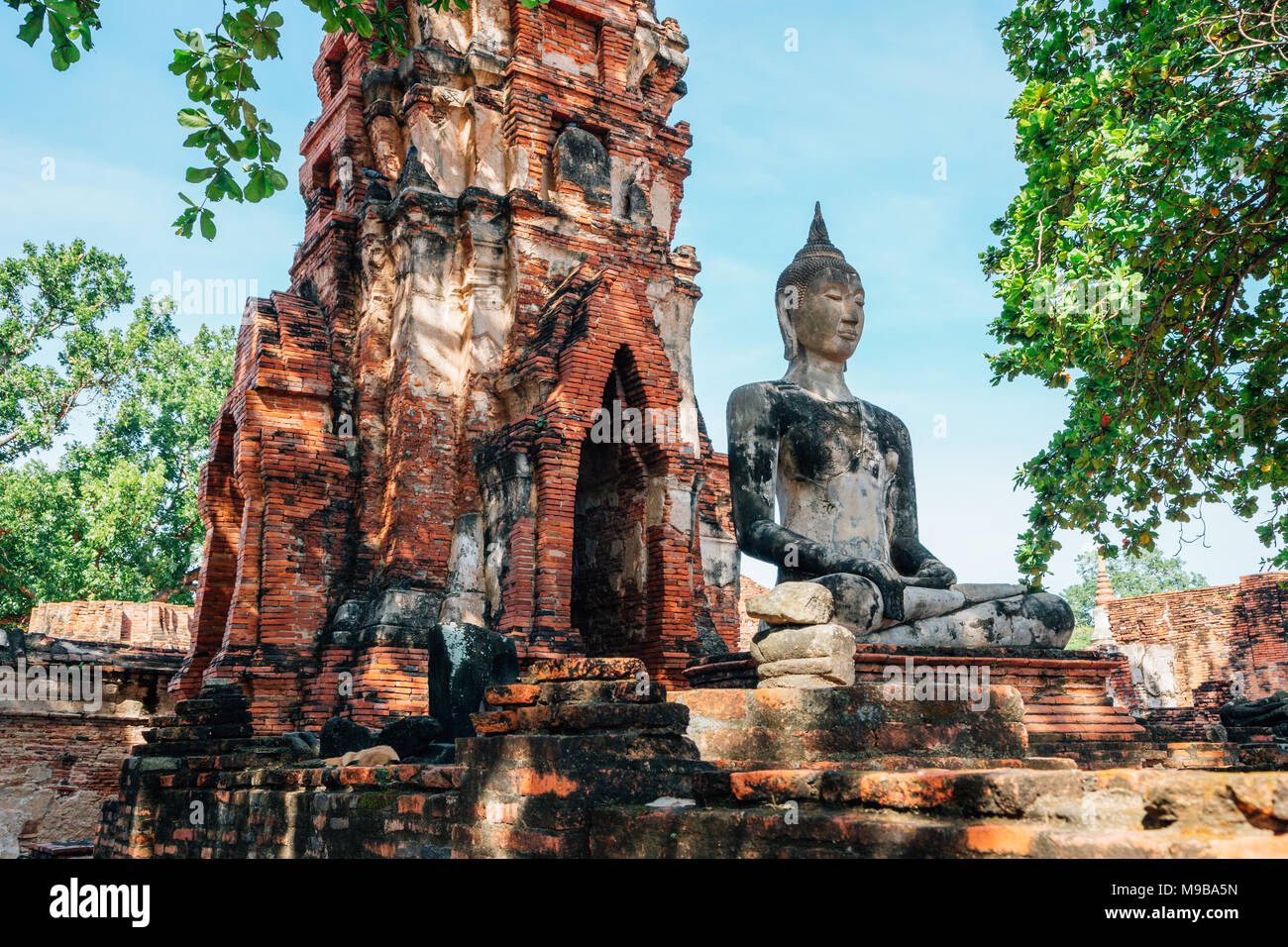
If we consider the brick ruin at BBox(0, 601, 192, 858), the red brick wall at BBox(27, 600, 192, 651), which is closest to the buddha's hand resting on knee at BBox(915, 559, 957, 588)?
the brick ruin at BBox(0, 601, 192, 858)

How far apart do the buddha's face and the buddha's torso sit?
0.42 meters

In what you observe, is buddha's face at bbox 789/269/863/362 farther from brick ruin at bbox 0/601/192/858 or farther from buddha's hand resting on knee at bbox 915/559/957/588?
brick ruin at bbox 0/601/192/858

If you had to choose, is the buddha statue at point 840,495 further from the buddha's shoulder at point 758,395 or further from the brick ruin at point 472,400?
the brick ruin at point 472,400

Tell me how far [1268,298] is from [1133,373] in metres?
1.21

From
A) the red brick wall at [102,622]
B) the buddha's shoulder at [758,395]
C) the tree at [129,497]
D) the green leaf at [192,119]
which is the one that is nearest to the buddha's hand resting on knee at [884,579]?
the buddha's shoulder at [758,395]

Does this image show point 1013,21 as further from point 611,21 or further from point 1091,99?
point 611,21

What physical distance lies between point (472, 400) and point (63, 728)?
6.10 m

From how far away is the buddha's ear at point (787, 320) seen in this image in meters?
6.77

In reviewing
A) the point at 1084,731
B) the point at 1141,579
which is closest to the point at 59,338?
the point at 1084,731

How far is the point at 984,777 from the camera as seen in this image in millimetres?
2535

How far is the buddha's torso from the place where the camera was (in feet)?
20.5

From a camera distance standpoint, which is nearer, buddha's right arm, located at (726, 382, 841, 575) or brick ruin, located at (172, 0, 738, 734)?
buddha's right arm, located at (726, 382, 841, 575)

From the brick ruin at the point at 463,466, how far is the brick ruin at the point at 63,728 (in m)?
1.01
